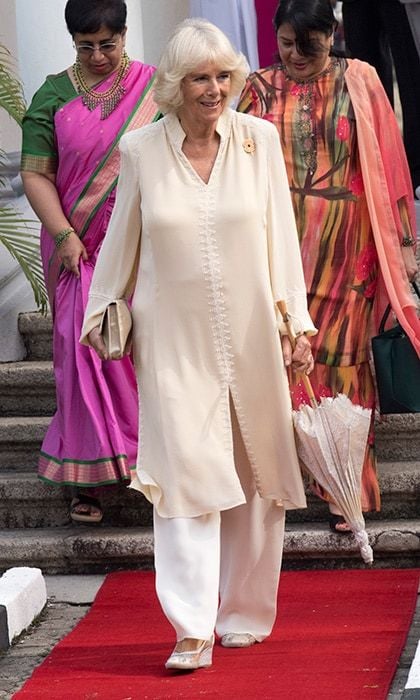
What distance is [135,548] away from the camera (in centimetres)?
668

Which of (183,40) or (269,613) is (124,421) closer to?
(269,613)

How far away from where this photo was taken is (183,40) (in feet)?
17.4

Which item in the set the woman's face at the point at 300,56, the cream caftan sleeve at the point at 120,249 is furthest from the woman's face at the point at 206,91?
the woman's face at the point at 300,56

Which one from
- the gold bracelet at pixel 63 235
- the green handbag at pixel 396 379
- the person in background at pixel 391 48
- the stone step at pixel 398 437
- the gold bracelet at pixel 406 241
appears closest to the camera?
the green handbag at pixel 396 379

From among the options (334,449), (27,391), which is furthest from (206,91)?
(27,391)

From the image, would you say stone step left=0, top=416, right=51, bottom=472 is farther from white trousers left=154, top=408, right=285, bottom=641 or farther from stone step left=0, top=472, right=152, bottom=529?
white trousers left=154, top=408, right=285, bottom=641

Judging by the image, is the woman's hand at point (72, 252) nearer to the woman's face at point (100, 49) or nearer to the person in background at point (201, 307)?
the woman's face at point (100, 49)

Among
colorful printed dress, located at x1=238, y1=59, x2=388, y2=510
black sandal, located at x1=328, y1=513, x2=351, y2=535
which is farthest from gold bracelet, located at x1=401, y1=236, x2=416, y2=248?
black sandal, located at x1=328, y1=513, x2=351, y2=535

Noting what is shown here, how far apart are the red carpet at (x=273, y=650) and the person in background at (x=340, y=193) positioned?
1.49ft

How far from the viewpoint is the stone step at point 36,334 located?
795 cm

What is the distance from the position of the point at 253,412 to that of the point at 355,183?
1.38 meters

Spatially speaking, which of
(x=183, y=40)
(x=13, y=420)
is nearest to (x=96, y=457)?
(x=13, y=420)

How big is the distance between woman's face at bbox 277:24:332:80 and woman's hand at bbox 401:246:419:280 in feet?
2.28

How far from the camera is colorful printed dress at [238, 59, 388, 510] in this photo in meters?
6.51
